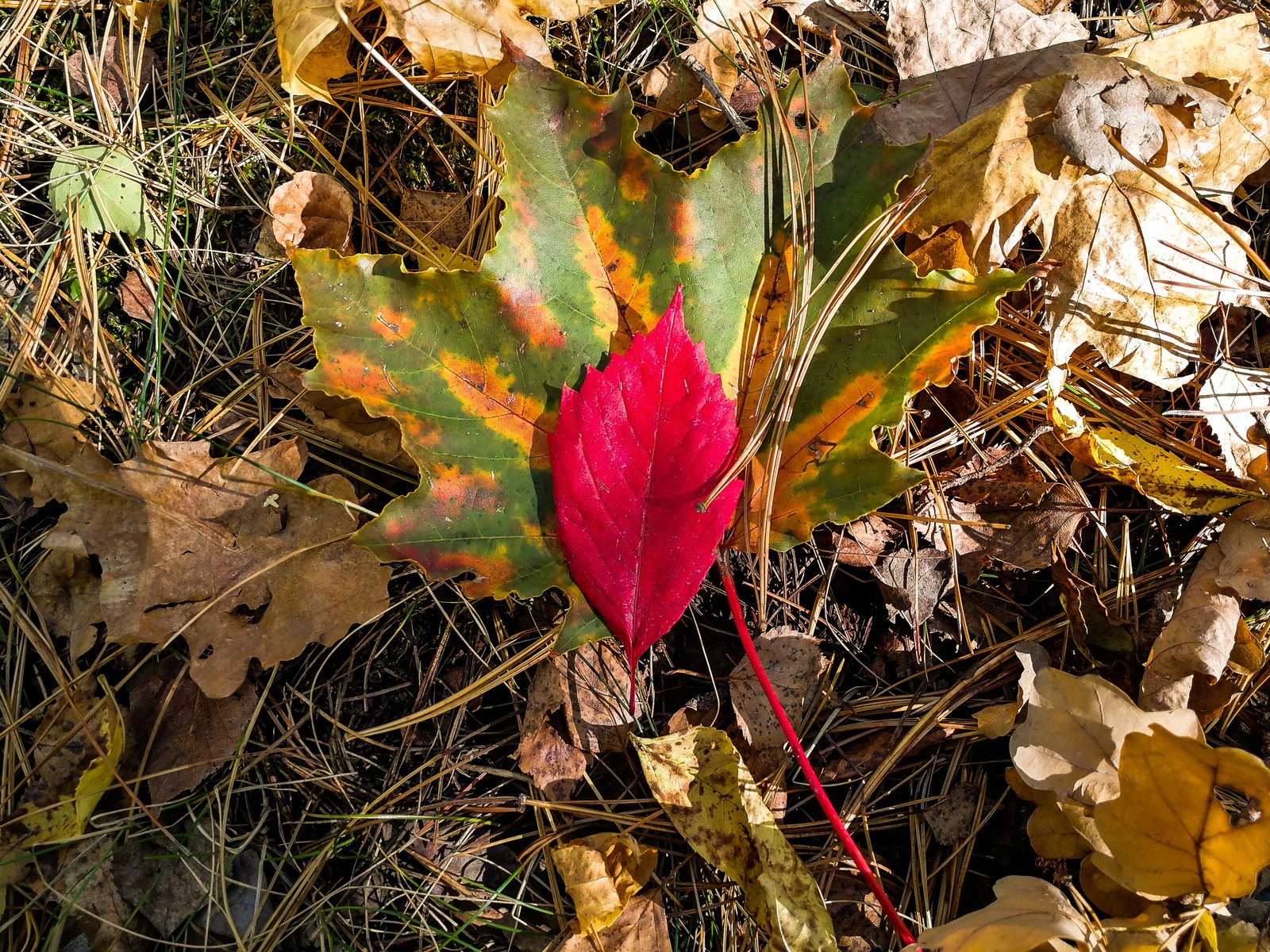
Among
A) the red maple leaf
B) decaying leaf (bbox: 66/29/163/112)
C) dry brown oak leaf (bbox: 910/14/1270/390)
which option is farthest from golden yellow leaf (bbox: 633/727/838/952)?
decaying leaf (bbox: 66/29/163/112)

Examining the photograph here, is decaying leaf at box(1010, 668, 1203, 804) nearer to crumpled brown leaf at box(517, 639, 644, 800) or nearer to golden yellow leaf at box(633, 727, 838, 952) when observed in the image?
golden yellow leaf at box(633, 727, 838, 952)

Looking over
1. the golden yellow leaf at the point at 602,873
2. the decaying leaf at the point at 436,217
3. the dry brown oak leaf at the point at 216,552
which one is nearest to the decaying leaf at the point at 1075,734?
the golden yellow leaf at the point at 602,873

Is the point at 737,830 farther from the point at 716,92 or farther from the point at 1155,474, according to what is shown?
the point at 716,92

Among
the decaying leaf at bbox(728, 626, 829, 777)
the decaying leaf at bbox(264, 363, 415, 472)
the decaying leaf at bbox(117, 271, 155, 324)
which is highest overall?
the decaying leaf at bbox(117, 271, 155, 324)

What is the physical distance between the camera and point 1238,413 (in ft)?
5.41

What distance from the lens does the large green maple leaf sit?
1330 mm

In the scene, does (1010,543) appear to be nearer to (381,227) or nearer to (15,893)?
(381,227)

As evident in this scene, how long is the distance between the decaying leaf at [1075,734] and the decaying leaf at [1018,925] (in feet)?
0.57

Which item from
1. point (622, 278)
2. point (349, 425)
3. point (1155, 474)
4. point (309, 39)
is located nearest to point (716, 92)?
point (622, 278)

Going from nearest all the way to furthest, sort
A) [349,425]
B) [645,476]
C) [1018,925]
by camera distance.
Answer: [1018,925]
[645,476]
[349,425]

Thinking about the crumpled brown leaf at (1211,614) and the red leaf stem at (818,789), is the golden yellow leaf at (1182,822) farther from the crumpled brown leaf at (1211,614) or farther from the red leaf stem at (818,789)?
the red leaf stem at (818,789)

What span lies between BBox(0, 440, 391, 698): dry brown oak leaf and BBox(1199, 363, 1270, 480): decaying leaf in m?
1.64

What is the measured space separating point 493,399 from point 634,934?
3.29 ft

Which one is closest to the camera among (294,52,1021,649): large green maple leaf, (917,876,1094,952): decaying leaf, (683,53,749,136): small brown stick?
(917,876,1094,952): decaying leaf
